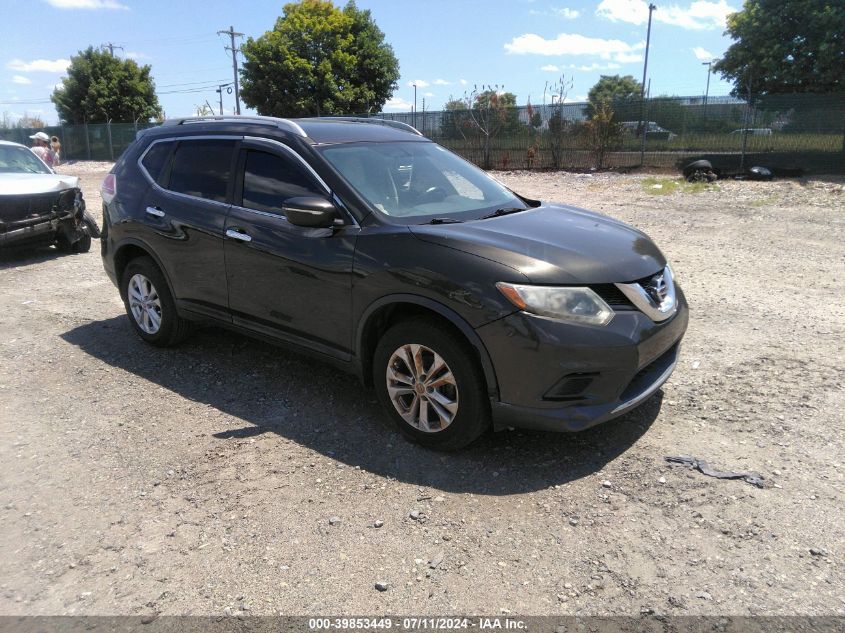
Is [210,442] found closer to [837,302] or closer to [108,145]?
[837,302]

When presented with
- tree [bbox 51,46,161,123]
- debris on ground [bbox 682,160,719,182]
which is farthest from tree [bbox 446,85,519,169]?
tree [bbox 51,46,161,123]

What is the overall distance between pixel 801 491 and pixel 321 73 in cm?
3429

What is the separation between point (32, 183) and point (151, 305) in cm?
517

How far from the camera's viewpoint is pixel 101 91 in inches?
1577

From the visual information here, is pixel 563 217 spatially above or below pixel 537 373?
above

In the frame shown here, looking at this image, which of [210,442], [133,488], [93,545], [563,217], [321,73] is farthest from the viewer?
[321,73]

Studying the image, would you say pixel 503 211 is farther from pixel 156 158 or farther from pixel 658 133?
pixel 658 133

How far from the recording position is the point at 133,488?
338 cm

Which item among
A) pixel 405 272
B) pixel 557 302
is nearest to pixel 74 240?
pixel 405 272

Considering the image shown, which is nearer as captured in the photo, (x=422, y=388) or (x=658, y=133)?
(x=422, y=388)

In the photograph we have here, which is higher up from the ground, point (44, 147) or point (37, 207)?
point (44, 147)

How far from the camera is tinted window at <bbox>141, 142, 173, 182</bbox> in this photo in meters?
5.09

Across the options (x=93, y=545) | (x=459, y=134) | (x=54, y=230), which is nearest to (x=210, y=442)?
(x=93, y=545)

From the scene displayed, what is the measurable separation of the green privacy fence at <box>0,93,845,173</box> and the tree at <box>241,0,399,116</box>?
9007 mm
